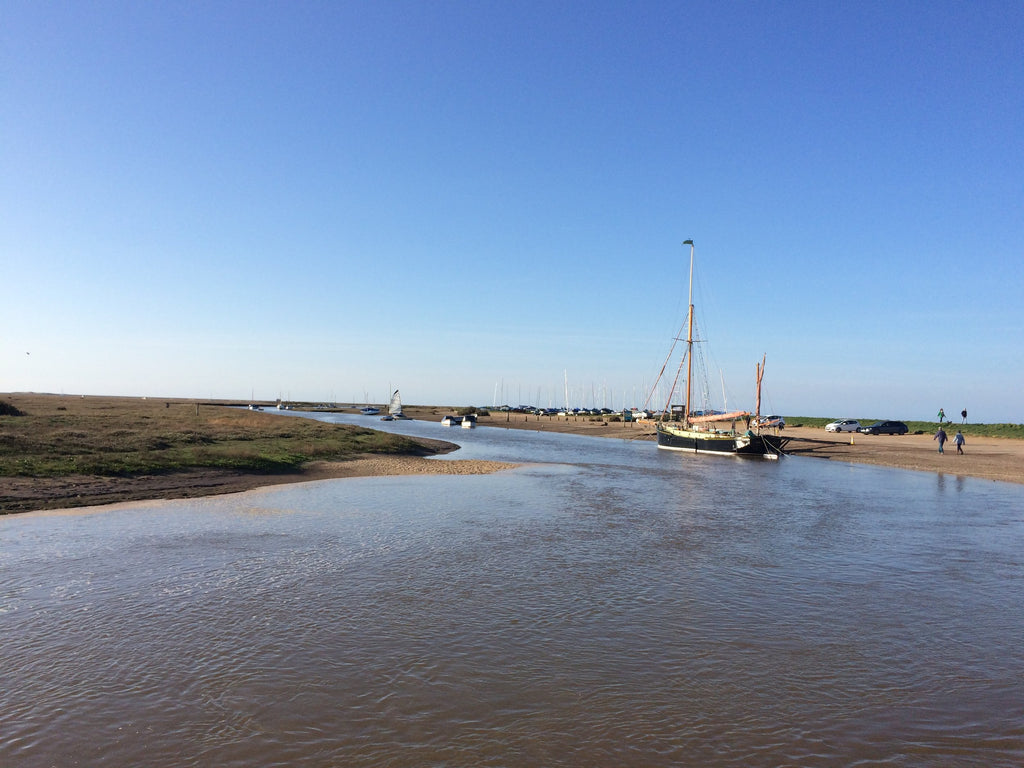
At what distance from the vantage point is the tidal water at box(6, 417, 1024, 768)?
26.6 ft

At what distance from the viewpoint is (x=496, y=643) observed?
11.4m

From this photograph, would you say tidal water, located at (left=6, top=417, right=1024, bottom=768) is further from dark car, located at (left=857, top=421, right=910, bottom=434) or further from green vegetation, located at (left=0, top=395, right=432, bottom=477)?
dark car, located at (left=857, top=421, right=910, bottom=434)

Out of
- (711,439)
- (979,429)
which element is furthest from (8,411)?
(979,429)

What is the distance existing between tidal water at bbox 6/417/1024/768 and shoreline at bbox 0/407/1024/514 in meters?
3.15

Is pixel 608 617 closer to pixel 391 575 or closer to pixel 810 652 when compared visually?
pixel 810 652

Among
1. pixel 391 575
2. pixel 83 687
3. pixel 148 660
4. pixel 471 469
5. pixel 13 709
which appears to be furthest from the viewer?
pixel 471 469

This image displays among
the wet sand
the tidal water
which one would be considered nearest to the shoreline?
the wet sand

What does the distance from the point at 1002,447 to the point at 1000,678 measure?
71.5 meters

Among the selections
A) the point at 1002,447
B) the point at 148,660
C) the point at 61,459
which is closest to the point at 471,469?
the point at 61,459

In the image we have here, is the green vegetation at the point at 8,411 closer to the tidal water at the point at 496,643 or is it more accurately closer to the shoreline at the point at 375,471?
the shoreline at the point at 375,471

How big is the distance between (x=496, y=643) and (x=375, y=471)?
28036 mm

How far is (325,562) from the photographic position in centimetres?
1669

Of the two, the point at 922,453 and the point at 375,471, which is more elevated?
the point at 922,453

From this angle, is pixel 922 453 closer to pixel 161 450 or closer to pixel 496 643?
pixel 496 643
